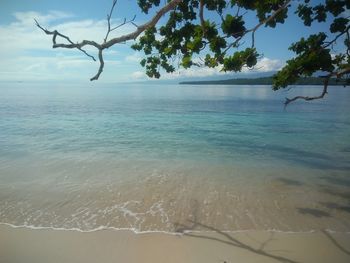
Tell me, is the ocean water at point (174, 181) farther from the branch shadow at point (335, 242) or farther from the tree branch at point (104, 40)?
the tree branch at point (104, 40)

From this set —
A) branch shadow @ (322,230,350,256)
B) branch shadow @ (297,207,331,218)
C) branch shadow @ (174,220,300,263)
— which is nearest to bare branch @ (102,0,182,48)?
branch shadow @ (174,220,300,263)

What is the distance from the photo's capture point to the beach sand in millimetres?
5648

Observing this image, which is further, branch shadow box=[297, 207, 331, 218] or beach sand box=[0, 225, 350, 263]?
branch shadow box=[297, 207, 331, 218]

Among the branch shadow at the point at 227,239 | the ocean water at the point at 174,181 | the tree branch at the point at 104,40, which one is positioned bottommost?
the ocean water at the point at 174,181

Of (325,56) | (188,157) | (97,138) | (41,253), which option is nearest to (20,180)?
(41,253)

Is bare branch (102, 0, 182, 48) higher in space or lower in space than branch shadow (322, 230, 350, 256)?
higher

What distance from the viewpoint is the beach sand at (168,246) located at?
5648 mm

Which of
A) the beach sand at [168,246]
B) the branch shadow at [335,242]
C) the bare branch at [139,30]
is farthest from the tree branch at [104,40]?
the branch shadow at [335,242]

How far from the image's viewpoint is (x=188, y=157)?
13727 mm

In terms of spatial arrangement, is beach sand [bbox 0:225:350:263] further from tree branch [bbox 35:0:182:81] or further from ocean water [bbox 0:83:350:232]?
tree branch [bbox 35:0:182:81]

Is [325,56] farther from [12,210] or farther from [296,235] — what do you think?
[12,210]

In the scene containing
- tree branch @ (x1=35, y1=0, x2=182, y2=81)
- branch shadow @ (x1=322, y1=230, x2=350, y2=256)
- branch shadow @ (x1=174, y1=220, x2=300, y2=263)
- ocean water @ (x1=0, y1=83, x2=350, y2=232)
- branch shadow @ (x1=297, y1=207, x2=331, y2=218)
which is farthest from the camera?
branch shadow @ (x1=297, y1=207, x2=331, y2=218)

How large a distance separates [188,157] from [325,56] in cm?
807

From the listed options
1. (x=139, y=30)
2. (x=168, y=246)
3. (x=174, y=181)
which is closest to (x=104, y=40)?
(x=139, y=30)
